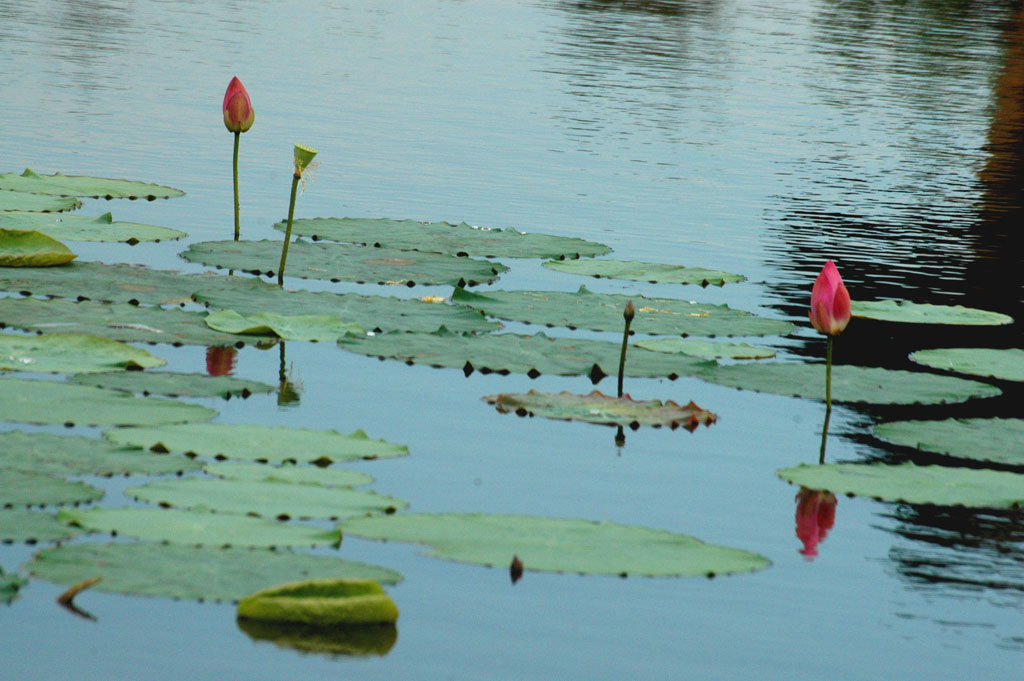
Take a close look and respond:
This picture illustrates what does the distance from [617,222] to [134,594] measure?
6.78 meters

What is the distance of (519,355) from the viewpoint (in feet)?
18.4

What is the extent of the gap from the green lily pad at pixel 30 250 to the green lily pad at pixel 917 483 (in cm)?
378

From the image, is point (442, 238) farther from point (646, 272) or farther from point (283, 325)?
point (283, 325)

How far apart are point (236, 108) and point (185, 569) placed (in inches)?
197

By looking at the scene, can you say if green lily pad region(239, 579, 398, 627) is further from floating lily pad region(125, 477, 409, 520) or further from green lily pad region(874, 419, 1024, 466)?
green lily pad region(874, 419, 1024, 466)

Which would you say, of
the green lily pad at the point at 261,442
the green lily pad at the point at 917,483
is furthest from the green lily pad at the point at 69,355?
the green lily pad at the point at 917,483

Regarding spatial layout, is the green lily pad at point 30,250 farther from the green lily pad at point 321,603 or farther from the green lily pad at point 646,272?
the green lily pad at point 321,603

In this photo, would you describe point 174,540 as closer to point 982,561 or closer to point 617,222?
point 982,561

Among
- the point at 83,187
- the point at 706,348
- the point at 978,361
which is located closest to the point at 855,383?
the point at 706,348

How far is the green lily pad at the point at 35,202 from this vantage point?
7863mm

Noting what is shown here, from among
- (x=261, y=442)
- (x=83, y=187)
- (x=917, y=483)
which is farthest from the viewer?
(x=83, y=187)

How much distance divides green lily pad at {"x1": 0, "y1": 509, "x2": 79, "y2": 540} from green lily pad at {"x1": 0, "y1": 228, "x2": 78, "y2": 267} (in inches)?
133

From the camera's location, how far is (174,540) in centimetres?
329

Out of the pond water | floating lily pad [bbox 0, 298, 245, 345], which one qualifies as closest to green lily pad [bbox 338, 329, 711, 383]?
the pond water
